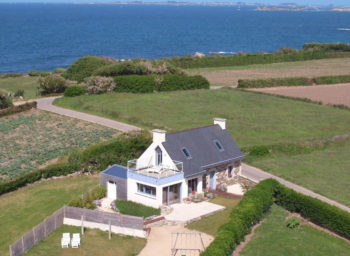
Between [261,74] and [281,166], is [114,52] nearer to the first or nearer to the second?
[261,74]

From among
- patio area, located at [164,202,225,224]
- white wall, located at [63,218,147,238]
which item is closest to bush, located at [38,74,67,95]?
patio area, located at [164,202,225,224]

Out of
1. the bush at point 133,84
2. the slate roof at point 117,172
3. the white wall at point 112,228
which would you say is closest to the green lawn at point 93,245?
the white wall at point 112,228

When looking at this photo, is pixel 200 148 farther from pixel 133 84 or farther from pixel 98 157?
pixel 133 84

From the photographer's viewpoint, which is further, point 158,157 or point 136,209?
point 158,157

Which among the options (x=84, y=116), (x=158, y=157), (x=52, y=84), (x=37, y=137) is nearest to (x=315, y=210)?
(x=158, y=157)

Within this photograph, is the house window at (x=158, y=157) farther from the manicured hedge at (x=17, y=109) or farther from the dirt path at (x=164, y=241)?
the manicured hedge at (x=17, y=109)

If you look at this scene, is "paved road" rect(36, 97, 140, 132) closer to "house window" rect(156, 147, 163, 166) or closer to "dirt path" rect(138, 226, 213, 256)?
"house window" rect(156, 147, 163, 166)
